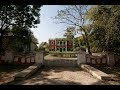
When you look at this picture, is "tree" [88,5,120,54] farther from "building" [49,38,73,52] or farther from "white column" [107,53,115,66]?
"building" [49,38,73,52]

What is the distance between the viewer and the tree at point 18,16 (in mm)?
20688

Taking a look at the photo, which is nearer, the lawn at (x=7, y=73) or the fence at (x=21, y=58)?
the lawn at (x=7, y=73)

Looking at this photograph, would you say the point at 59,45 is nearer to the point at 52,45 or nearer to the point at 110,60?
the point at 52,45

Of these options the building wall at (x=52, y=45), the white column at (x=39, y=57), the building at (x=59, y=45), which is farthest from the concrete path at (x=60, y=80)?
the building wall at (x=52, y=45)

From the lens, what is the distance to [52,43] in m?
70.6

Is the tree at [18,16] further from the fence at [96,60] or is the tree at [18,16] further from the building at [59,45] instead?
the building at [59,45]

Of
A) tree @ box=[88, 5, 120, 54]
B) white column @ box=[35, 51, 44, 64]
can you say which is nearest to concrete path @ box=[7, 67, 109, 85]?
tree @ box=[88, 5, 120, 54]

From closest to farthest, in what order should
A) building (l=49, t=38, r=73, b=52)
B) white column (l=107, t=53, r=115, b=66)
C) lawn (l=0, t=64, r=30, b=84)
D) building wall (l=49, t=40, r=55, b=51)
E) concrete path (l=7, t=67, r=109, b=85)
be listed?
concrete path (l=7, t=67, r=109, b=85) → lawn (l=0, t=64, r=30, b=84) → white column (l=107, t=53, r=115, b=66) → building (l=49, t=38, r=73, b=52) → building wall (l=49, t=40, r=55, b=51)

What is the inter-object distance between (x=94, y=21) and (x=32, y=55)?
29.1 ft

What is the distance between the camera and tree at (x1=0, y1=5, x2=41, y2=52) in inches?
814

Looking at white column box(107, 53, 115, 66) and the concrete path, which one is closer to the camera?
the concrete path

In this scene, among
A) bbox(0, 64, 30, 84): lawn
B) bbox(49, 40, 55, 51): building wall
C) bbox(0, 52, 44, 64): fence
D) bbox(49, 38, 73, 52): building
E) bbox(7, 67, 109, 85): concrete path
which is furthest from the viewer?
bbox(49, 40, 55, 51): building wall

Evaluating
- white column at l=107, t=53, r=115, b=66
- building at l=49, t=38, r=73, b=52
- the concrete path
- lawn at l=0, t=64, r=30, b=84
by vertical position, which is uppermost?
building at l=49, t=38, r=73, b=52
